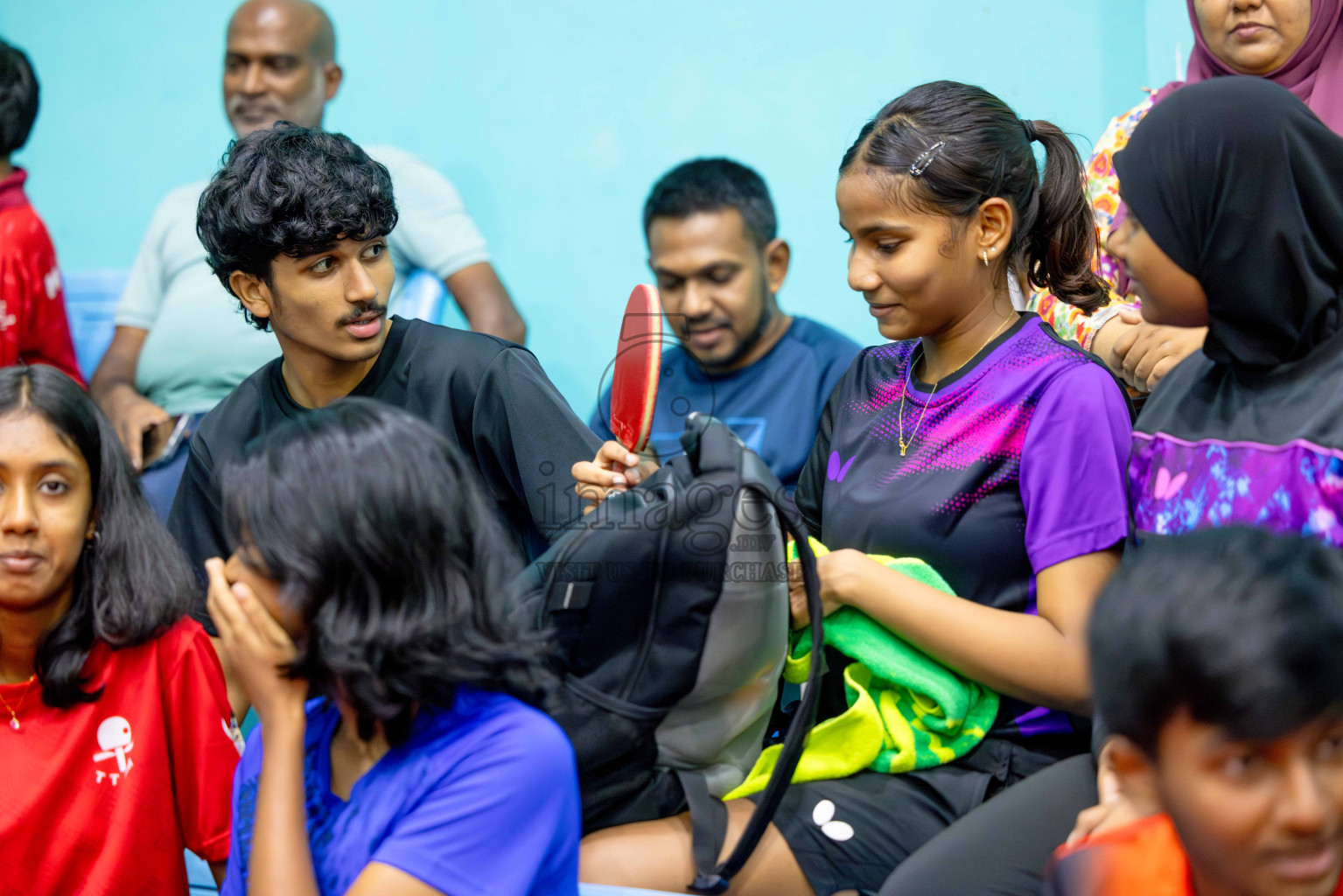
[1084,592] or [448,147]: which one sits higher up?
[448,147]

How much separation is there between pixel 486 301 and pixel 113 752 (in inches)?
60.6

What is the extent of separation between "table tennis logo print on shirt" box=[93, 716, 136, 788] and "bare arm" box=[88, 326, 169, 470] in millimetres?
1093

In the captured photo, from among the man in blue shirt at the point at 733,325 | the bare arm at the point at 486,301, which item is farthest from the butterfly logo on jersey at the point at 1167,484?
Result: the bare arm at the point at 486,301

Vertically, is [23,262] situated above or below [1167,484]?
below

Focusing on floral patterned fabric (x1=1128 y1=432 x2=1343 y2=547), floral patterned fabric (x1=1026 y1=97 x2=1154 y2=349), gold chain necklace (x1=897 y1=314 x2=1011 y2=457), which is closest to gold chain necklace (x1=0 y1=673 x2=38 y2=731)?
gold chain necklace (x1=897 y1=314 x2=1011 y2=457)

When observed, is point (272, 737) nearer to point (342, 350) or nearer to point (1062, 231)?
point (342, 350)

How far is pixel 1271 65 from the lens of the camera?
78.2 inches

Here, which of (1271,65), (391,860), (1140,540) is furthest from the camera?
A: (1271,65)

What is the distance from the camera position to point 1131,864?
1.04 m

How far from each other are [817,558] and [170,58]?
2758mm

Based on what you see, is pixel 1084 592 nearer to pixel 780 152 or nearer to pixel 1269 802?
pixel 1269 802

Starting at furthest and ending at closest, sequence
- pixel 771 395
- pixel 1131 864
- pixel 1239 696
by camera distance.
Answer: pixel 771 395 → pixel 1131 864 → pixel 1239 696

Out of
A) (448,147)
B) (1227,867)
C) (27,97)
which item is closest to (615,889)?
(1227,867)

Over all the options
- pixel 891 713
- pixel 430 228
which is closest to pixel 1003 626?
pixel 891 713
